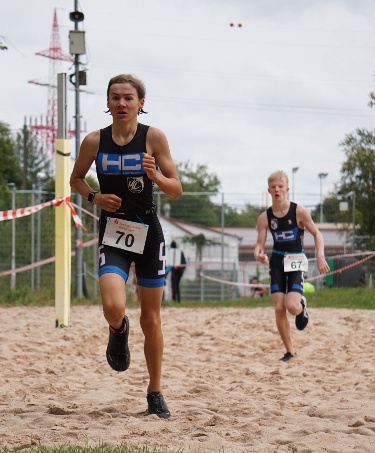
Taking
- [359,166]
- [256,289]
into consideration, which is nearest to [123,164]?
[256,289]

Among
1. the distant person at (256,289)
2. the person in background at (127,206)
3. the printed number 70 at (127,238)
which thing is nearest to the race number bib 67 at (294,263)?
the person in background at (127,206)

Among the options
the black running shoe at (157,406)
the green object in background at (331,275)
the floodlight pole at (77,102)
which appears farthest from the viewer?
the green object in background at (331,275)

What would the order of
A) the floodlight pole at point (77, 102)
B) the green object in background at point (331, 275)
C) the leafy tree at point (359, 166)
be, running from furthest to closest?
the leafy tree at point (359, 166)
the green object in background at point (331, 275)
the floodlight pole at point (77, 102)

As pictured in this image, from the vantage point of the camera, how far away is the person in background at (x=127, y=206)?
543cm

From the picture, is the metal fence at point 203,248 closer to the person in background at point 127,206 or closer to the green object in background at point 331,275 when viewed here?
the green object in background at point 331,275

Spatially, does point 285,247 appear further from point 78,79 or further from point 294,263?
point 78,79

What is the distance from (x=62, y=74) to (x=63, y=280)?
2602 millimetres

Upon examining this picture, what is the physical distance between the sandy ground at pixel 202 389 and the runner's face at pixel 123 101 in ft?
6.18

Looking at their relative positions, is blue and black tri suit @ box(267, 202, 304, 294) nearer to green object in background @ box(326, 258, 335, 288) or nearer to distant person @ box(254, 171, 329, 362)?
distant person @ box(254, 171, 329, 362)

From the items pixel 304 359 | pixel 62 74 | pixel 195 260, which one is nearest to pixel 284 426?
pixel 304 359

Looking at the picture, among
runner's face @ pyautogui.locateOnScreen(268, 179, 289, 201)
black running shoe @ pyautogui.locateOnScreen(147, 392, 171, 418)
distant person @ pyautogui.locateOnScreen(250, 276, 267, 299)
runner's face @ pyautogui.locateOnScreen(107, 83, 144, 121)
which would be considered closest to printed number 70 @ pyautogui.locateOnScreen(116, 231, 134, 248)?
runner's face @ pyautogui.locateOnScreen(107, 83, 144, 121)

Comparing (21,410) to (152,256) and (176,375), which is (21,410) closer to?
(152,256)

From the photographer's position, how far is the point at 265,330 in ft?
37.9

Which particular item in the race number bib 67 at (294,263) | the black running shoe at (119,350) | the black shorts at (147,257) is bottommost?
the black running shoe at (119,350)
